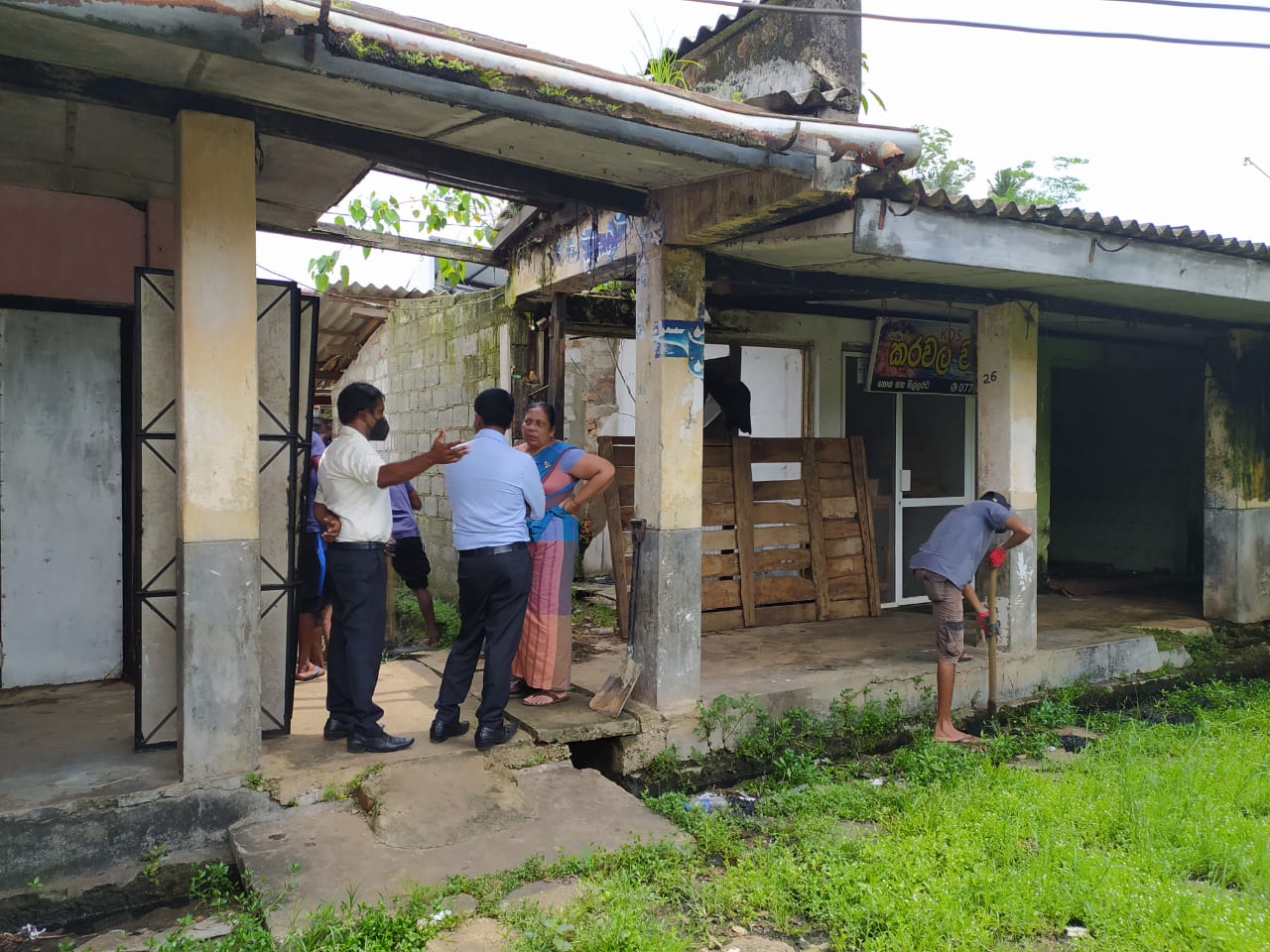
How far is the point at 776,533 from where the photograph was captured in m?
8.07

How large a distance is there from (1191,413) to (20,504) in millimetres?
12126

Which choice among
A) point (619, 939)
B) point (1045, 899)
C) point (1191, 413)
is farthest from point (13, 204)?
point (1191, 413)

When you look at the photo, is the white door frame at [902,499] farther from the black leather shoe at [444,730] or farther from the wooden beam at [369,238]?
the black leather shoe at [444,730]

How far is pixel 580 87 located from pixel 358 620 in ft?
9.30

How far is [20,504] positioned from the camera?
18.7 ft

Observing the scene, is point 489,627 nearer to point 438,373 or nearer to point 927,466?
point 438,373

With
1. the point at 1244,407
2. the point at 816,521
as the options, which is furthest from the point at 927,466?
the point at 1244,407

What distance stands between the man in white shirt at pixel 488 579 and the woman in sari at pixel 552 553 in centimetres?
47

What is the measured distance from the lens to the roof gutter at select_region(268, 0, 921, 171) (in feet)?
11.1

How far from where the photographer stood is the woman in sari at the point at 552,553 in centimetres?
543

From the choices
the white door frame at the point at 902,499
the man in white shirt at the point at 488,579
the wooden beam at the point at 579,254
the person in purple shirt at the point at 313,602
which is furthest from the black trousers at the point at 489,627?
the white door frame at the point at 902,499

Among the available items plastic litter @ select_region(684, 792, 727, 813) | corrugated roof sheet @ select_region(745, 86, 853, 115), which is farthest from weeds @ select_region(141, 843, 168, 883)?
corrugated roof sheet @ select_region(745, 86, 853, 115)

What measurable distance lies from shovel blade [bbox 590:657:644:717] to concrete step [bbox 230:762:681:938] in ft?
2.13

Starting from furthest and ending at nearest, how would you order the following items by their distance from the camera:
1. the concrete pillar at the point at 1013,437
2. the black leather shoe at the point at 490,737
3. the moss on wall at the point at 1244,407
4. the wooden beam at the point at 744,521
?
the moss on wall at the point at 1244,407
the wooden beam at the point at 744,521
the concrete pillar at the point at 1013,437
the black leather shoe at the point at 490,737
